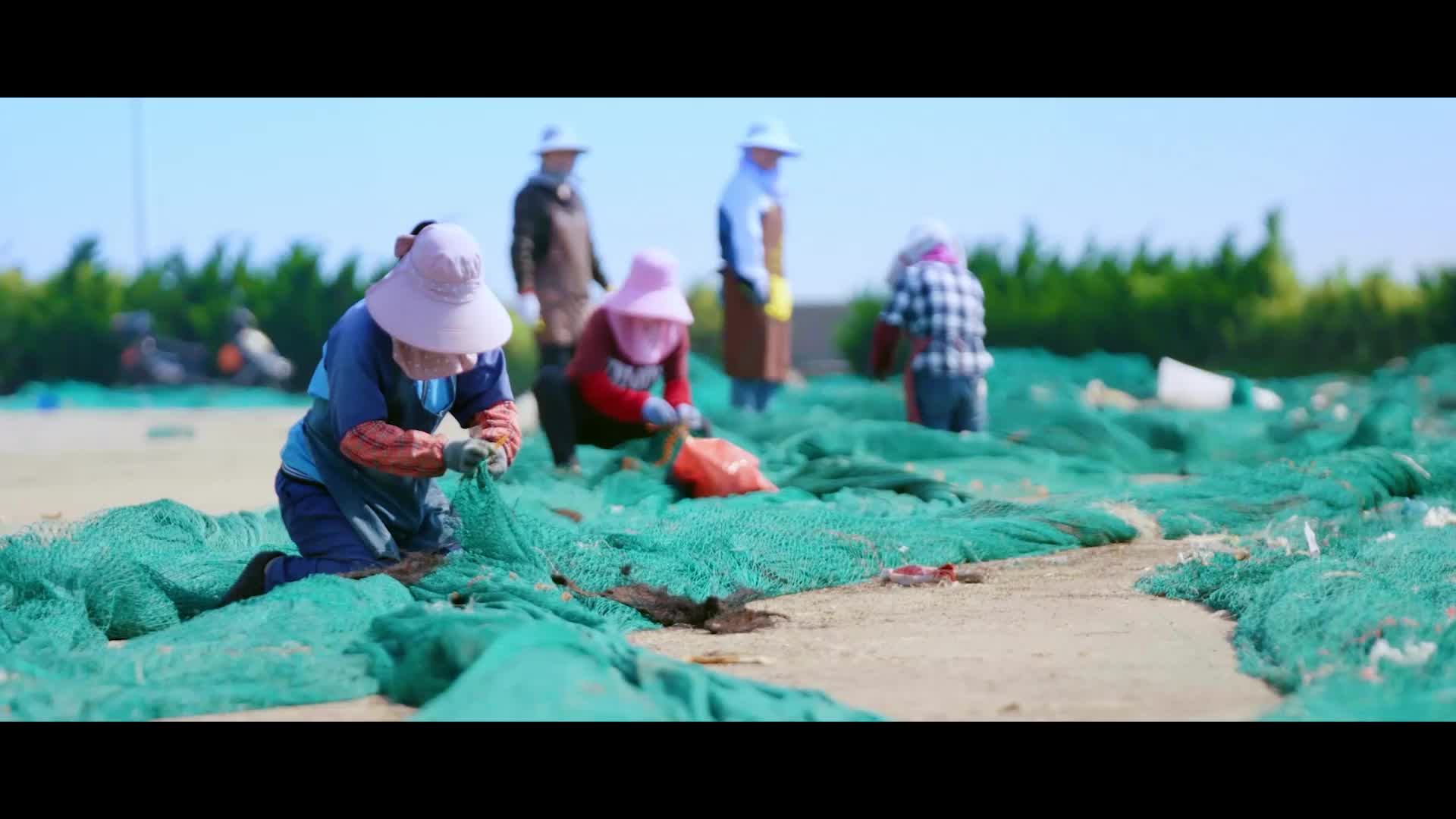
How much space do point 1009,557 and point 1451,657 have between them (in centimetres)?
260

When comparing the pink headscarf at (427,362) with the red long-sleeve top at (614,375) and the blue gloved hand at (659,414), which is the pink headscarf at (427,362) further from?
the red long-sleeve top at (614,375)

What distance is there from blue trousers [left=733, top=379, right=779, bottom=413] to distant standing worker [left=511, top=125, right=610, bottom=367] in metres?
1.71

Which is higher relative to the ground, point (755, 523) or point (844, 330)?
point (755, 523)

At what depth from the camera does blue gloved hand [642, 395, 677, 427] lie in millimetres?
7852

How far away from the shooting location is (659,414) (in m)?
7.85

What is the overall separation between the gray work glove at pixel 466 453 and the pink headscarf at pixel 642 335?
3205 millimetres

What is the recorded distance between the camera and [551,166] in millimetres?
10164

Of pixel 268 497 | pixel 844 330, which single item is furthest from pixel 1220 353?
pixel 268 497

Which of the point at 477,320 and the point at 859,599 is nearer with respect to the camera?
the point at 477,320

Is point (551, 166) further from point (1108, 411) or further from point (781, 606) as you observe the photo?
point (781, 606)

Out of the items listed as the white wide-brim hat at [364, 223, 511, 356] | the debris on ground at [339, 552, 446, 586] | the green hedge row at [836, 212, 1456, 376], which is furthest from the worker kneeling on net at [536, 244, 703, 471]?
the green hedge row at [836, 212, 1456, 376]

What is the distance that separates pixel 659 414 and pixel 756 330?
3300 millimetres

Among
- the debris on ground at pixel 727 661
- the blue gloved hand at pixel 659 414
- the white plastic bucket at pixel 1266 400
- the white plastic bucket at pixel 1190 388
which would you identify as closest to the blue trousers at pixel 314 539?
the debris on ground at pixel 727 661

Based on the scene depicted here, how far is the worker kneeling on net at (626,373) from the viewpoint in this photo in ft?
26.3
